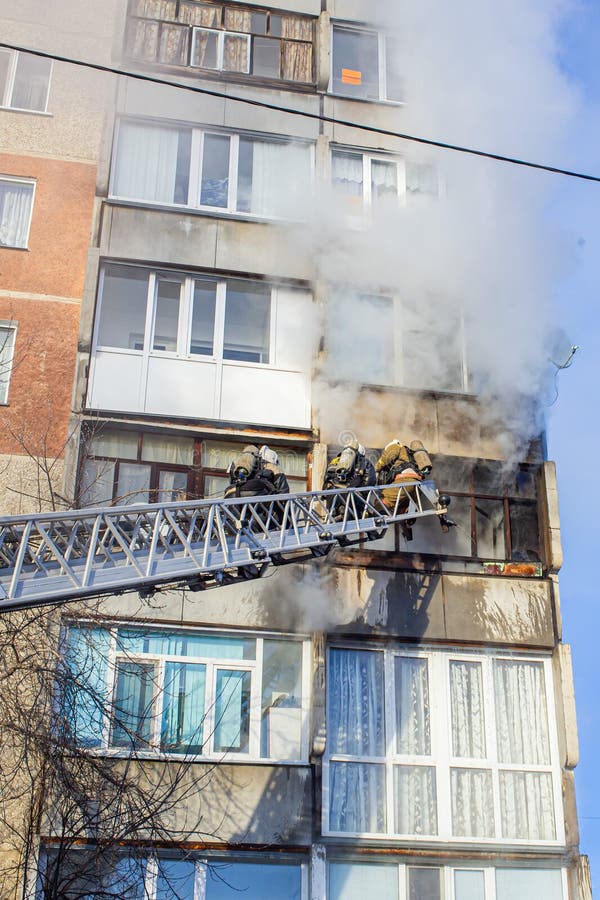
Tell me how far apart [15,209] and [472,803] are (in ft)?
33.0

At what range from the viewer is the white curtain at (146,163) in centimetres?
1549

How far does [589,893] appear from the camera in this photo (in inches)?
487

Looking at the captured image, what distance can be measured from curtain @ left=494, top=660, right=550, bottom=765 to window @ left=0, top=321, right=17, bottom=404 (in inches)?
285

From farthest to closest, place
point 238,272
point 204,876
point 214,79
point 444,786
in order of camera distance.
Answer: point 214,79, point 238,272, point 444,786, point 204,876

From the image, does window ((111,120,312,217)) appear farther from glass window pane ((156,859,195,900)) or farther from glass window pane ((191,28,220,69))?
glass window pane ((156,859,195,900))

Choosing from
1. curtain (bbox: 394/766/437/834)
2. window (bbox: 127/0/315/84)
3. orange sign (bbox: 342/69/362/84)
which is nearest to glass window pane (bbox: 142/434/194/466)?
A: curtain (bbox: 394/766/437/834)

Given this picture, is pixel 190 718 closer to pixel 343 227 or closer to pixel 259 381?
pixel 259 381

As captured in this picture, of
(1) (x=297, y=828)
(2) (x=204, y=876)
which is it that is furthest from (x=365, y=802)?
(2) (x=204, y=876)

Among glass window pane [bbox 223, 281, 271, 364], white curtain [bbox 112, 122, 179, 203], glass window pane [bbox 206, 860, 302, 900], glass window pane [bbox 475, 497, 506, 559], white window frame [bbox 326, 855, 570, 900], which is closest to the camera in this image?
glass window pane [bbox 206, 860, 302, 900]

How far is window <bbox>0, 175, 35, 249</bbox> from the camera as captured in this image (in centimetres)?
1497

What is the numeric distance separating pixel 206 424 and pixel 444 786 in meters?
5.40

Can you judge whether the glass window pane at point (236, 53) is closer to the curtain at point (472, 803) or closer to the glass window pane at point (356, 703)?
the glass window pane at point (356, 703)

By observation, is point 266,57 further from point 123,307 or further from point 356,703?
point 356,703

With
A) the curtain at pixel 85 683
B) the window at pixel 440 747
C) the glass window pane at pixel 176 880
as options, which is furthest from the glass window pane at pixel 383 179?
the glass window pane at pixel 176 880
